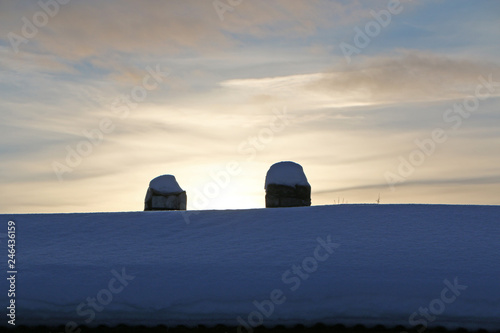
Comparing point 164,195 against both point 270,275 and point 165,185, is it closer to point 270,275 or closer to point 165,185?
point 165,185

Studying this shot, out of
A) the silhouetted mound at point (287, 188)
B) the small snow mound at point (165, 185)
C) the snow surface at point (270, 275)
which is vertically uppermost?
the small snow mound at point (165, 185)

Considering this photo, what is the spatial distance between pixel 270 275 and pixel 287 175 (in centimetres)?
654

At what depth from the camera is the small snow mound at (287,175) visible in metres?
13.0

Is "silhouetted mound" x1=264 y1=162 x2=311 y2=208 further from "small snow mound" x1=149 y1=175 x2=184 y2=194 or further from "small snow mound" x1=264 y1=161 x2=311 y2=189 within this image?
"small snow mound" x1=149 y1=175 x2=184 y2=194

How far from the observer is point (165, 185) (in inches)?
600

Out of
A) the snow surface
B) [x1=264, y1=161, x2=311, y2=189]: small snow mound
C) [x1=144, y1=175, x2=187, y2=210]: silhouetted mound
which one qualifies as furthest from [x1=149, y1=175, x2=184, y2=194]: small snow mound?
the snow surface

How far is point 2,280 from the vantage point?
6801mm

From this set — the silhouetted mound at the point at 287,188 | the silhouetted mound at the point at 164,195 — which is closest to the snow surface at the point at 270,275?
the silhouetted mound at the point at 287,188

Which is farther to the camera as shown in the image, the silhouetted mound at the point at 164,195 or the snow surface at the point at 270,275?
the silhouetted mound at the point at 164,195

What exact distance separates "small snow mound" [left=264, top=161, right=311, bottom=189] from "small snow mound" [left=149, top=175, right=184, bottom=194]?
10.2ft

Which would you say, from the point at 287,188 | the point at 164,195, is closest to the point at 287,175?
the point at 287,188

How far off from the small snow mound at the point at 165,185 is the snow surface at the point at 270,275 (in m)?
6.15

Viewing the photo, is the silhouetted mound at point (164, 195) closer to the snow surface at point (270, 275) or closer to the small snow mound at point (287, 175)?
the small snow mound at point (287, 175)

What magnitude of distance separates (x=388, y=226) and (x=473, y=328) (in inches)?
106
